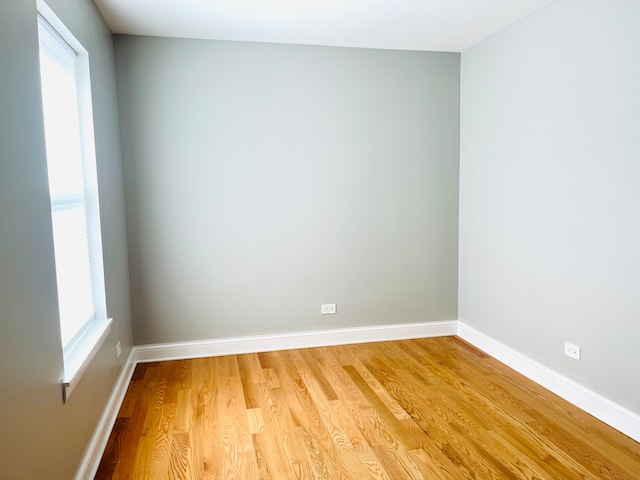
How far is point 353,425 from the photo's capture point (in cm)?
266

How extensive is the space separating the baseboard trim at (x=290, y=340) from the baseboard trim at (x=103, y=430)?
0.37m

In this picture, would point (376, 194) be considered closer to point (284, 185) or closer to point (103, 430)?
point (284, 185)

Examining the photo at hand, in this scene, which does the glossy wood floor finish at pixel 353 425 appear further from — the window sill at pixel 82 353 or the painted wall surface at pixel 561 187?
the window sill at pixel 82 353

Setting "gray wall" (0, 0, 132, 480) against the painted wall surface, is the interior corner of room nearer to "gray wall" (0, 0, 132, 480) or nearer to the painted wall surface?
the painted wall surface

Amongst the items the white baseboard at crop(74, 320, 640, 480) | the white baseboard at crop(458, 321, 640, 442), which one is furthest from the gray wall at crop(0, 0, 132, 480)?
the white baseboard at crop(458, 321, 640, 442)

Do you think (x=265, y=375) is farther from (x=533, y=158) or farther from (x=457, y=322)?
(x=533, y=158)

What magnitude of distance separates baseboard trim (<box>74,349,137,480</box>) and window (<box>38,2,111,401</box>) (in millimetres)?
422

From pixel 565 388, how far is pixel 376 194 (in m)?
2.00

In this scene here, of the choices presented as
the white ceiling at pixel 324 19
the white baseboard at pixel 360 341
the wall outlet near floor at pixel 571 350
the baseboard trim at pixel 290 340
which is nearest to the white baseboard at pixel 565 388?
the white baseboard at pixel 360 341

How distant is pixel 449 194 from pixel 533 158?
100cm

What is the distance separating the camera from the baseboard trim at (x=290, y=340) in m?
3.70

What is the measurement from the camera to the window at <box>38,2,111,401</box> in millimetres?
2123

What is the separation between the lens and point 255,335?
152 inches

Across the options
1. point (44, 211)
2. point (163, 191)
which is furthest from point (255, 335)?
point (44, 211)
